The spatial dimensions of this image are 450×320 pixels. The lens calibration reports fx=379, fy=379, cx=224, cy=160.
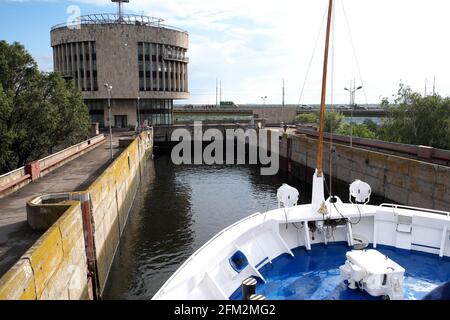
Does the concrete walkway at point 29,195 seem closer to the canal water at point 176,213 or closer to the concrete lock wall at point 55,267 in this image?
the concrete lock wall at point 55,267

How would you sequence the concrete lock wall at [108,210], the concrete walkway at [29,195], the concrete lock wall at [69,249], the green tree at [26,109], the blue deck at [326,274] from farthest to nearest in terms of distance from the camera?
the green tree at [26,109], the concrete lock wall at [108,210], the concrete walkway at [29,195], the concrete lock wall at [69,249], the blue deck at [326,274]

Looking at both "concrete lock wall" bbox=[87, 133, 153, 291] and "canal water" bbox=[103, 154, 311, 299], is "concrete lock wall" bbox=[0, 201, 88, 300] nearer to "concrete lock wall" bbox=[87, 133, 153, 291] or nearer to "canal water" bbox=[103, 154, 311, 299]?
"concrete lock wall" bbox=[87, 133, 153, 291]

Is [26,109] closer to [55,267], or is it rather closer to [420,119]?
[55,267]

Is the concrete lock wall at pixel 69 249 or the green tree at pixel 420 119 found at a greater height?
the green tree at pixel 420 119

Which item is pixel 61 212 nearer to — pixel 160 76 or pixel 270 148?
pixel 270 148

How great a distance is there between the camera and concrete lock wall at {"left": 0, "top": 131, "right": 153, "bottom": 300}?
990 centimetres

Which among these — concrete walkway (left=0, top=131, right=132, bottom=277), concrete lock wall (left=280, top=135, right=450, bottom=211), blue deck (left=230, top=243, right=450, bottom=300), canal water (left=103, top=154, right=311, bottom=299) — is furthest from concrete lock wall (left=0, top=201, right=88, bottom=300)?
concrete lock wall (left=280, top=135, right=450, bottom=211)

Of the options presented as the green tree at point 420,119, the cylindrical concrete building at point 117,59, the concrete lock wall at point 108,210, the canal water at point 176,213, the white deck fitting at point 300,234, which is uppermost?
the cylindrical concrete building at point 117,59

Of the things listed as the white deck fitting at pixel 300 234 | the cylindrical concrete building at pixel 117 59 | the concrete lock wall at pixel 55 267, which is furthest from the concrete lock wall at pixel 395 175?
the cylindrical concrete building at pixel 117 59

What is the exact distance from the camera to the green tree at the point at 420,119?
3662 centimetres

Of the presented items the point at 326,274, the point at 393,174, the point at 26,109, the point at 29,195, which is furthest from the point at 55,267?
the point at 393,174

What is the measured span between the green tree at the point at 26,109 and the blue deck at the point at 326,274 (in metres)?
22.4
